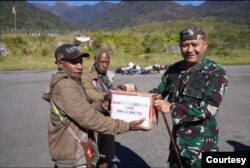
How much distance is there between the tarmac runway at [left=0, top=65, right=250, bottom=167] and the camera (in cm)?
580

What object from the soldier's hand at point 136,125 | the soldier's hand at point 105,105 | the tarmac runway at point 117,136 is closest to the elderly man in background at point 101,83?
the soldier's hand at point 105,105

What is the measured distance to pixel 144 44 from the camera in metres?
34.1

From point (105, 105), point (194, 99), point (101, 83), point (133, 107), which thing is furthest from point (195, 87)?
point (101, 83)

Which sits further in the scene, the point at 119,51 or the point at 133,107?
the point at 119,51

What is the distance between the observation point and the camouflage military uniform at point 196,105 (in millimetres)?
2863

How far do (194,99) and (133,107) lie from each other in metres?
0.55

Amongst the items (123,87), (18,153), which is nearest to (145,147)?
(18,153)

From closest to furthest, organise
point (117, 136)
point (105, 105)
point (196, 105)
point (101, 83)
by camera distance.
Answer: point (196, 105), point (105, 105), point (101, 83), point (117, 136)

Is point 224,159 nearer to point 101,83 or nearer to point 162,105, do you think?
point 162,105

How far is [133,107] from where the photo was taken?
313 centimetres

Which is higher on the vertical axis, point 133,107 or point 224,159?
point 133,107

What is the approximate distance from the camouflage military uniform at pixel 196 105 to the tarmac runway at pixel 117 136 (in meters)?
2.50

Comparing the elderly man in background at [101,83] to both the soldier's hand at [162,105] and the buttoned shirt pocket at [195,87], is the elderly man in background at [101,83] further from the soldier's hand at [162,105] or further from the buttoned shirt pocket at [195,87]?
the buttoned shirt pocket at [195,87]

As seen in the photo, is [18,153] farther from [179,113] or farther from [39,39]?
[39,39]
